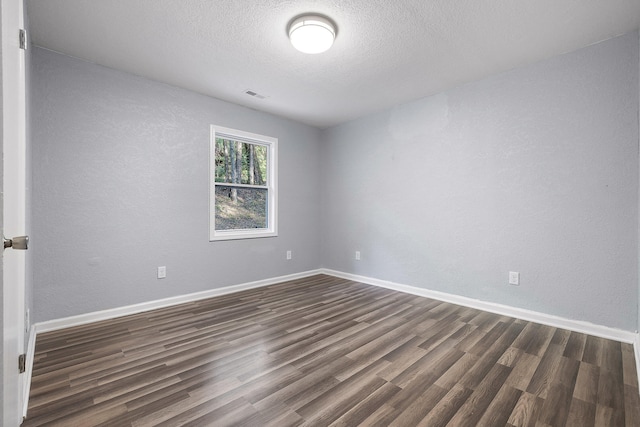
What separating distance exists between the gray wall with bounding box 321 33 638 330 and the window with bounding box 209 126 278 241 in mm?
1462

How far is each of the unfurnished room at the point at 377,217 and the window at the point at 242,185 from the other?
0.03 m

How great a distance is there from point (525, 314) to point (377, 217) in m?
2.04

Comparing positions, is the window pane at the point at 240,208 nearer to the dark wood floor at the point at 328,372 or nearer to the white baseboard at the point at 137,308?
the white baseboard at the point at 137,308

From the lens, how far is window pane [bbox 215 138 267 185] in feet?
12.7

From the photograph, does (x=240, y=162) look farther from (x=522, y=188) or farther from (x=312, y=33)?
(x=522, y=188)

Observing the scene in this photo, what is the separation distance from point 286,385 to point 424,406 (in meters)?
0.80

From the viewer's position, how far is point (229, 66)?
2.89 meters

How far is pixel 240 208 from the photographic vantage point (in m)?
4.12

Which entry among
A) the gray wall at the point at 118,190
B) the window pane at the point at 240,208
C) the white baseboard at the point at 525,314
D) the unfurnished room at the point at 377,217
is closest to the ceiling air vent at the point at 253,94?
the unfurnished room at the point at 377,217

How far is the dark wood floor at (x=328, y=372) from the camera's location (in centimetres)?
153

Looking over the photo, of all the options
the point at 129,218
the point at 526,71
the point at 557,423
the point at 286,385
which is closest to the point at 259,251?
the point at 129,218

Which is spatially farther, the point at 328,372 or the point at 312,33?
the point at 312,33

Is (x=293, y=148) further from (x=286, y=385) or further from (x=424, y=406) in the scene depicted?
A: (x=424, y=406)

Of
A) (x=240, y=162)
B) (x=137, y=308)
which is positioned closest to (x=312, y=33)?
(x=240, y=162)
